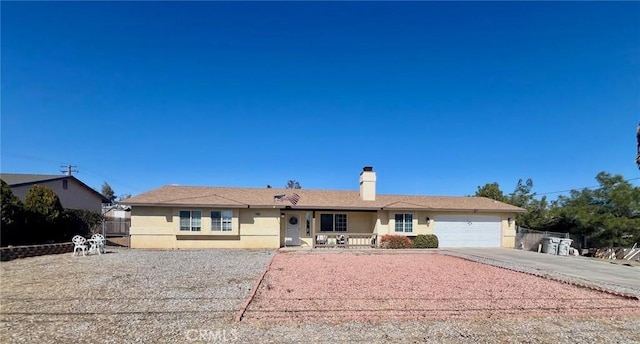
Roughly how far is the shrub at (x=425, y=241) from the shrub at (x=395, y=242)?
348mm

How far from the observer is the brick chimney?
75.5 ft

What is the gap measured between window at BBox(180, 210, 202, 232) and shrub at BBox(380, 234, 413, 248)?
9870mm

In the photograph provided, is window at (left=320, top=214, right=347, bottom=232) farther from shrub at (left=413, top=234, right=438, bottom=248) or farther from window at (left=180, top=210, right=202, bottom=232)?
window at (left=180, top=210, right=202, bottom=232)

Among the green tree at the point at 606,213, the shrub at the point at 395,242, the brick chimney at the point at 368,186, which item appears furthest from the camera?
the brick chimney at the point at 368,186

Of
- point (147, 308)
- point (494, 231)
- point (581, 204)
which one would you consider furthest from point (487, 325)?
point (581, 204)

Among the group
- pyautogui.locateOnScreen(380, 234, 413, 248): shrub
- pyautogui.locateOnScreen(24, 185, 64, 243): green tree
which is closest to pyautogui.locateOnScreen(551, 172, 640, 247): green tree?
pyautogui.locateOnScreen(380, 234, 413, 248): shrub

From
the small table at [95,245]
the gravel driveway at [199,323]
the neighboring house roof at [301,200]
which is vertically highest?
the neighboring house roof at [301,200]

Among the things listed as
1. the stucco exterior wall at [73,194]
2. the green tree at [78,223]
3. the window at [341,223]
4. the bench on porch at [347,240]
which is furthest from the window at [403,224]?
the stucco exterior wall at [73,194]

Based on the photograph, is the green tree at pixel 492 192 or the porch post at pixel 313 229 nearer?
the porch post at pixel 313 229

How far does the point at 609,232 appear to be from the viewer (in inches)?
787

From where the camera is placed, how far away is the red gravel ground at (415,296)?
6602 mm

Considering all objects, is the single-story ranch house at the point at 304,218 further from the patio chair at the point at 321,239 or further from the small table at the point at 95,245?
the small table at the point at 95,245

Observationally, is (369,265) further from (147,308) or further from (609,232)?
(609,232)

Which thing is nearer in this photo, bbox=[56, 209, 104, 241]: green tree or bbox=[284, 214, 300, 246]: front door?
bbox=[56, 209, 104, 241]: green tree
